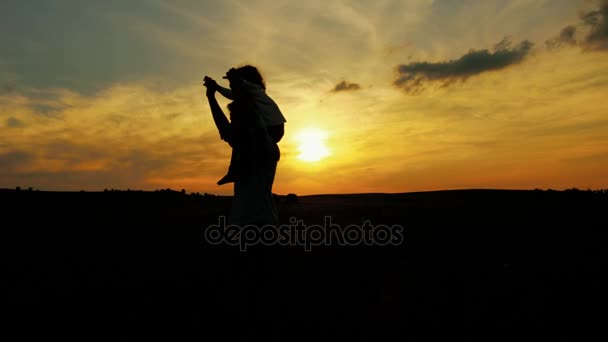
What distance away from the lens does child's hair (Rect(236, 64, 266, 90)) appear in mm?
4699

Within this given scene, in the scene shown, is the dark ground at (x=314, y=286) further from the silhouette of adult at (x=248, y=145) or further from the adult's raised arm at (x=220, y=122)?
the adult's raised arm at (x=220, y=122)

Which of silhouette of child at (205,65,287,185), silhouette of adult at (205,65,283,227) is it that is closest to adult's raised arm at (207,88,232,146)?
A: silhouette of adult at (205,65,283,227)

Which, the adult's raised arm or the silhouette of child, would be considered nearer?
the silhouette of child

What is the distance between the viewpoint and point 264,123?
4379 mm

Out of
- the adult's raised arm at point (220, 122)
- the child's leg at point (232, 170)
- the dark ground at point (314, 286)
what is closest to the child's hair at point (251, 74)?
the adult's raised arm at point (220, 122)

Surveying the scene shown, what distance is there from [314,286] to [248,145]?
1.79 m

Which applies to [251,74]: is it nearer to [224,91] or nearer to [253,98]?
[224,91]

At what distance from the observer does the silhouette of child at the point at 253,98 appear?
4363 millimetres

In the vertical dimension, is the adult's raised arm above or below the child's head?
below

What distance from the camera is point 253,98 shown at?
439 cm

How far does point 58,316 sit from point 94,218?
8.58 metres

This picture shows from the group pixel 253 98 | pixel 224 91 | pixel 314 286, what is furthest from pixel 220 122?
pixel 314 286

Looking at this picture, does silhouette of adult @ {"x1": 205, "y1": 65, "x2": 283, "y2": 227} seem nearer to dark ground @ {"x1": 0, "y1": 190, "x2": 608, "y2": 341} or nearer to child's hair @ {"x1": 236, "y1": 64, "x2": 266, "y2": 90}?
child's hair @ {"x1": 236, "y1": 64, "x2": 266, "y2": 90}

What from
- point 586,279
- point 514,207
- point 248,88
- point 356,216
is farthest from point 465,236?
point 514,207
